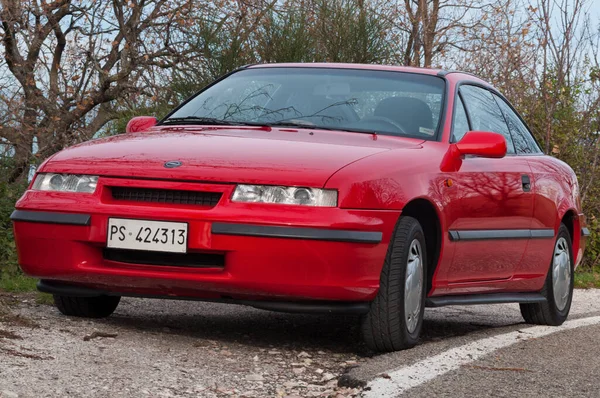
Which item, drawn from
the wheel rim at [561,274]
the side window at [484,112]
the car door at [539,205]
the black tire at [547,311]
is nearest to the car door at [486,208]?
the side window at [484,112]

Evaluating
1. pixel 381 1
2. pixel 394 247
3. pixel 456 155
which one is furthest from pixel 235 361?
pixel 381 1

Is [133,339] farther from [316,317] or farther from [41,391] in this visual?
[316,317]

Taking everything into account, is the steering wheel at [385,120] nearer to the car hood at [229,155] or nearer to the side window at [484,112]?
the car hood at [229,155]

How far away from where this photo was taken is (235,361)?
17.1ft

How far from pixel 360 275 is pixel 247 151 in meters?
0.82

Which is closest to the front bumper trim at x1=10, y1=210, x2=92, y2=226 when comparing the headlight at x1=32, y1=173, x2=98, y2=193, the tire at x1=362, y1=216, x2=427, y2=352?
the headlight at x1=32, y1=173, x2=98, y2=193

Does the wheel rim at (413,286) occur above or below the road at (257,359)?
above

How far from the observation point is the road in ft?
14.7

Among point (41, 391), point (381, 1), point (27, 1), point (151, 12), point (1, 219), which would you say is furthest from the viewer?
point (381, 1)

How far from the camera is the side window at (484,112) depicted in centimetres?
703

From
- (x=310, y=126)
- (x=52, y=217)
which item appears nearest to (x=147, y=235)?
(x=52, y=217)

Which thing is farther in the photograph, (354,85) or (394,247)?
(354,85)

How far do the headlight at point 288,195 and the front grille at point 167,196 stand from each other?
0.14 m

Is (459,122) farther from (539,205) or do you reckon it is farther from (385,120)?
(539,205)
